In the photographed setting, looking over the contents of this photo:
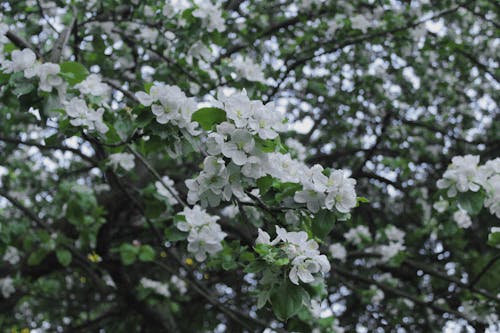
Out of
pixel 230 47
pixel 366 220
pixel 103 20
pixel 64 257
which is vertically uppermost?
pixel 103 20

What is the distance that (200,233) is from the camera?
2.24 m

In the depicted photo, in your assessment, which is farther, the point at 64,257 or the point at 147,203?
the point at 64,257

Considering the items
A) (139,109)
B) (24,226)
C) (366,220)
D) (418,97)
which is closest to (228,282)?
(366,220)

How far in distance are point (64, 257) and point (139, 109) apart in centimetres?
187

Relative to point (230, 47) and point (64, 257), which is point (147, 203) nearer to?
point (64, 257)

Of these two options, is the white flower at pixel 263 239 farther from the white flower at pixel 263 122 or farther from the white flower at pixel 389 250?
the white flower at pixel 389 250

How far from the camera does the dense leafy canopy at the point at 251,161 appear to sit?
169 cm

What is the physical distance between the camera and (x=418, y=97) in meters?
4.43

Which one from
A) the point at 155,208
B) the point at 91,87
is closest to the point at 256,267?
the point at 91,87

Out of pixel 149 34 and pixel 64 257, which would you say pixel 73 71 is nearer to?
pixel 149 34

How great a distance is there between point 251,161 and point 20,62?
918 mm

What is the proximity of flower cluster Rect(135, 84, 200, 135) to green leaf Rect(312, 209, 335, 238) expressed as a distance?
0.51m

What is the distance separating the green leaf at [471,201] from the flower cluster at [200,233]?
3.08 feet

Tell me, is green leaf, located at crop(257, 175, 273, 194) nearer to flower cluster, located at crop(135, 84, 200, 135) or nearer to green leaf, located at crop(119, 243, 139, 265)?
flower cluster, located at crop(135, 84, 200, 135)
